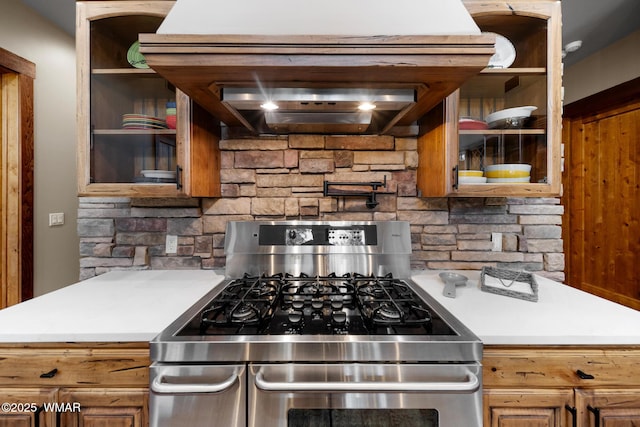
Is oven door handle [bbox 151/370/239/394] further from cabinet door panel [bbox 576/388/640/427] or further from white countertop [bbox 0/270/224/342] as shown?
cabinet door panel [bbox 576/388/640/427]

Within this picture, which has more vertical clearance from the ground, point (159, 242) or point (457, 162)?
point (457, 162)

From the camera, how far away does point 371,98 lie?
→ 1217 millimetres

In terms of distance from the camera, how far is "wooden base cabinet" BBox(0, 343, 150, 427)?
3.18 feet

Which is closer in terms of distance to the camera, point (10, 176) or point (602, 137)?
point (10, 176)

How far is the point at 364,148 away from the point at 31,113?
91.2 inches

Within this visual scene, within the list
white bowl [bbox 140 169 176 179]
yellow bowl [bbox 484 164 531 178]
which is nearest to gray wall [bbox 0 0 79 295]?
white bowl [bbox 140 169 176 179]

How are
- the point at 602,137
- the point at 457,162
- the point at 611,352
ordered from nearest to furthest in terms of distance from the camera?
the point at 611,352 < the point at 457,162 < the point at 602,137

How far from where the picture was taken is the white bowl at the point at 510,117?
1.44 meters

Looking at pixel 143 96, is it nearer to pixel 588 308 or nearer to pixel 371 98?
pixel 371 98

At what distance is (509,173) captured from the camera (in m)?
1.43

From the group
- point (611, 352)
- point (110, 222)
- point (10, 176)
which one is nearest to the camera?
point (611, 352)

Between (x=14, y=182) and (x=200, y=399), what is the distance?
222 cm

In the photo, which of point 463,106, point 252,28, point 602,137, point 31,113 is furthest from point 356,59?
point 602,137

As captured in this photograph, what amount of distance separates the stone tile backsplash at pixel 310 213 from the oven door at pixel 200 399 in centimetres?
83
